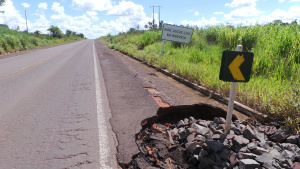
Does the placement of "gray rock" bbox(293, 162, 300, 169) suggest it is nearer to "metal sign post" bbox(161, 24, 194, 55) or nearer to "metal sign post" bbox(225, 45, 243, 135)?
"metal sign post" bbox(225, 45, 243, 135)

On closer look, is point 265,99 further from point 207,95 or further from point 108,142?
point 108,142

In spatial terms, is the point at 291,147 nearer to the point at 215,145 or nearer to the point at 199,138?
the point at 215,145

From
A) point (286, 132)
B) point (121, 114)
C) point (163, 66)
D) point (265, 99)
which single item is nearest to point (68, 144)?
point (121, 114)

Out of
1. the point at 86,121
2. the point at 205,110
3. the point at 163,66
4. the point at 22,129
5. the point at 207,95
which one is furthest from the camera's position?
the point at 163,66

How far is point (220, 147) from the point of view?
283 centimetres

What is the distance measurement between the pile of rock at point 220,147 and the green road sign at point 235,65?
0.83 metres

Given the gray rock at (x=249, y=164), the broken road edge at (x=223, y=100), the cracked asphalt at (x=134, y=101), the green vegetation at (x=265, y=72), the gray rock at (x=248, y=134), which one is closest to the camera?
the gray rock at (x=249, y=164)

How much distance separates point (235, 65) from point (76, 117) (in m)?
3.12

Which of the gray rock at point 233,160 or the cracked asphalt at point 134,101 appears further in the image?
the cracked asphalt at point 134,101

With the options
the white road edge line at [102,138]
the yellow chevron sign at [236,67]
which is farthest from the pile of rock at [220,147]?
the yellow chevron sign at [236,67]

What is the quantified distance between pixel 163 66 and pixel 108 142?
7211 mm

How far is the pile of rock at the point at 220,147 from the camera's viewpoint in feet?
8.56

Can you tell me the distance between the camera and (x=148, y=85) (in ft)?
23.1

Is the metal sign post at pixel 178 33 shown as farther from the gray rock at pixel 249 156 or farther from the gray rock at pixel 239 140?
the gray rock at pixel 249 156
